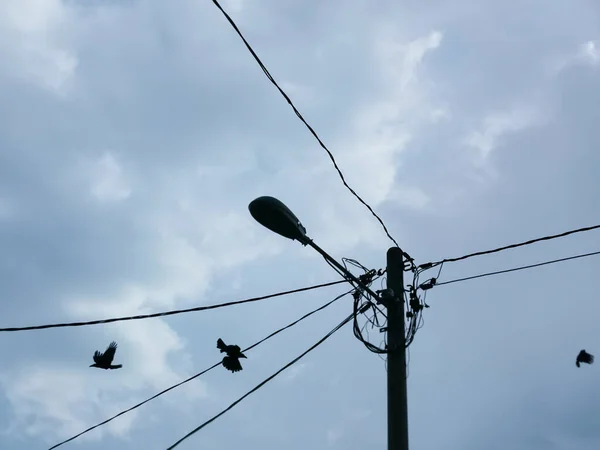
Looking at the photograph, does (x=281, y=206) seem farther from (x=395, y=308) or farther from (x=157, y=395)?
(x=157, y=395)

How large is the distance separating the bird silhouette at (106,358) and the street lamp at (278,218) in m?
2.76

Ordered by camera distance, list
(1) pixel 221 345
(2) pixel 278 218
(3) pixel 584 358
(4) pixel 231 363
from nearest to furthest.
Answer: (2) pixel 278 218
(3) pixel 584 358
(4) pixel 231 363
(1) pixel 221 345

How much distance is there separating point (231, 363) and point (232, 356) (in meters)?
0.09

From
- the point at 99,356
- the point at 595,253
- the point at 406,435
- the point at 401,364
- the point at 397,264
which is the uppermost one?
the point at 595,253

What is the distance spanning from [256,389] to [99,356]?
1818mm

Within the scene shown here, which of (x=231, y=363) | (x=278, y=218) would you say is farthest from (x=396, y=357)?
(x=231, y=363)

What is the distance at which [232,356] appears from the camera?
771 centimetres

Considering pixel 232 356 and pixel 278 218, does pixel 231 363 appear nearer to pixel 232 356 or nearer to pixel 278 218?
pixel 232 356

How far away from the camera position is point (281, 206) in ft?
19.1

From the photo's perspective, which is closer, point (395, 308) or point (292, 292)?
point (395, 308)

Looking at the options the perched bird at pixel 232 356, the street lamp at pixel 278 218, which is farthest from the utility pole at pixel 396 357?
the perched bird at pixel 232 356

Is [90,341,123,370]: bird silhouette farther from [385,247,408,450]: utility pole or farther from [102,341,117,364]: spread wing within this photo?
[385,247,408,450]: utility pole

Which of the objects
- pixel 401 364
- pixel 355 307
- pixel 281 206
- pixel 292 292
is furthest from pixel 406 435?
pixel 292 292

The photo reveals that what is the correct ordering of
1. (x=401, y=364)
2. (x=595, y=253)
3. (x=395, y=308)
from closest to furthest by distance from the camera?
1. (x=401, y=364)
2. (x=395, y=308)
3. (x=595, y=253)
